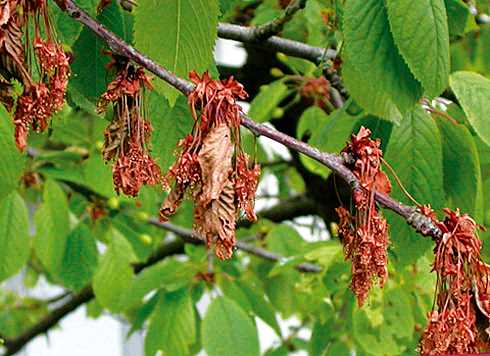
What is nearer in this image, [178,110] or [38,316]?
[178,110]

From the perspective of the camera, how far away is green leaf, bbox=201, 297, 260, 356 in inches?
66.8

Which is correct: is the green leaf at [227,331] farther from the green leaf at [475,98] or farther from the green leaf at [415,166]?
the green leaf at [475,98]

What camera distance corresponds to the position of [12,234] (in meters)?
1.76

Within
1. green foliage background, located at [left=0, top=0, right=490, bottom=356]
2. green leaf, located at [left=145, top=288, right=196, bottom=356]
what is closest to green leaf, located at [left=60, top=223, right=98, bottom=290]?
green foliage background, located at [left=0, top=0, right=490, bottom=356]

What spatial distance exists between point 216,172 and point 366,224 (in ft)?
0.47

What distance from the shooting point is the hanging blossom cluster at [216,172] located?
25.8 inches

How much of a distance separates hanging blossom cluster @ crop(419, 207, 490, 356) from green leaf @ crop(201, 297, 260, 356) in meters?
0.96

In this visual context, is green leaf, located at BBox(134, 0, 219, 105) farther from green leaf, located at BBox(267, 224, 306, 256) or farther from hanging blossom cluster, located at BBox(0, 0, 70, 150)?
green leaf, located at BBox(267, 224, 306, 256)

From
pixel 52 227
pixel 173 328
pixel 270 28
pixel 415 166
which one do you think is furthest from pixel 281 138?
pixel 52 227

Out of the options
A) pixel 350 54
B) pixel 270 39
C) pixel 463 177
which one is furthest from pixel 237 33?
pixel 350 54

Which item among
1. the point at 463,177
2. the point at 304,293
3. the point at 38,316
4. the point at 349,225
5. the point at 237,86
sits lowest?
the point at 38,316

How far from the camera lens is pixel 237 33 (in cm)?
136

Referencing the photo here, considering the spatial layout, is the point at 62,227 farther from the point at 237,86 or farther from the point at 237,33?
the point at 237,86

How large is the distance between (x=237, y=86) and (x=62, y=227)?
1.28 metres
